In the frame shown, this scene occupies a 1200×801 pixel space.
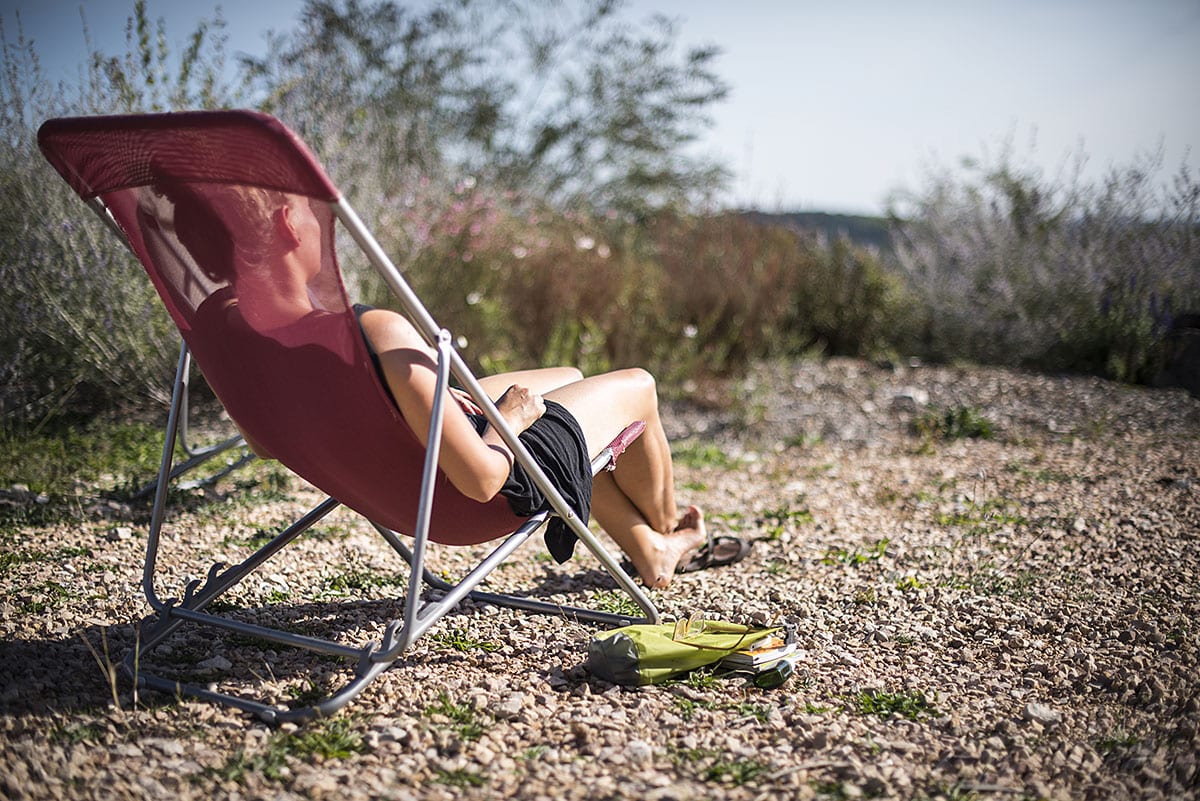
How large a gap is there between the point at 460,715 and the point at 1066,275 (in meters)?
6.72

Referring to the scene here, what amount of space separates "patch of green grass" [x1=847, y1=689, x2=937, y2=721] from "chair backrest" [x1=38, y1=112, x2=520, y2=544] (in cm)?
104

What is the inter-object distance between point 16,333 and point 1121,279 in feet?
23.6

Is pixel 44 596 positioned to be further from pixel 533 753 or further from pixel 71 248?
pixel 71 248

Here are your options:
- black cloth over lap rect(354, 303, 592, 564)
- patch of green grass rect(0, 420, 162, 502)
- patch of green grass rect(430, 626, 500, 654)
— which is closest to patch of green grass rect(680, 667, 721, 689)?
black cloth over lap rect(354, 303, 592, 564)

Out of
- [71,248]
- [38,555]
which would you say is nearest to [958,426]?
[38,555]

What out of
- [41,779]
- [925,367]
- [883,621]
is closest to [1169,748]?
[883,621]

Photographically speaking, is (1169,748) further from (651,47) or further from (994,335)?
(651,47)

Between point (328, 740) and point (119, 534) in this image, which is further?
point (119, 534)

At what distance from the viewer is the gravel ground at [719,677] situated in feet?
5.98

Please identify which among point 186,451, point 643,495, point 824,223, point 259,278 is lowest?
point 643,495

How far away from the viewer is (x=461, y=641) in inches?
99.8

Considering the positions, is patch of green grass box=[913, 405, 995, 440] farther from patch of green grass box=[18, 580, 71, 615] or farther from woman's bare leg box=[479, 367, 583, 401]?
patch of green grass box=[18, 580, 71, 615]

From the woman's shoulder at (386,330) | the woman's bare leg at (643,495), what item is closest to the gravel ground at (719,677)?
the woman's bare leg at (643,495)

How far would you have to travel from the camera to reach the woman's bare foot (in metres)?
2.99
